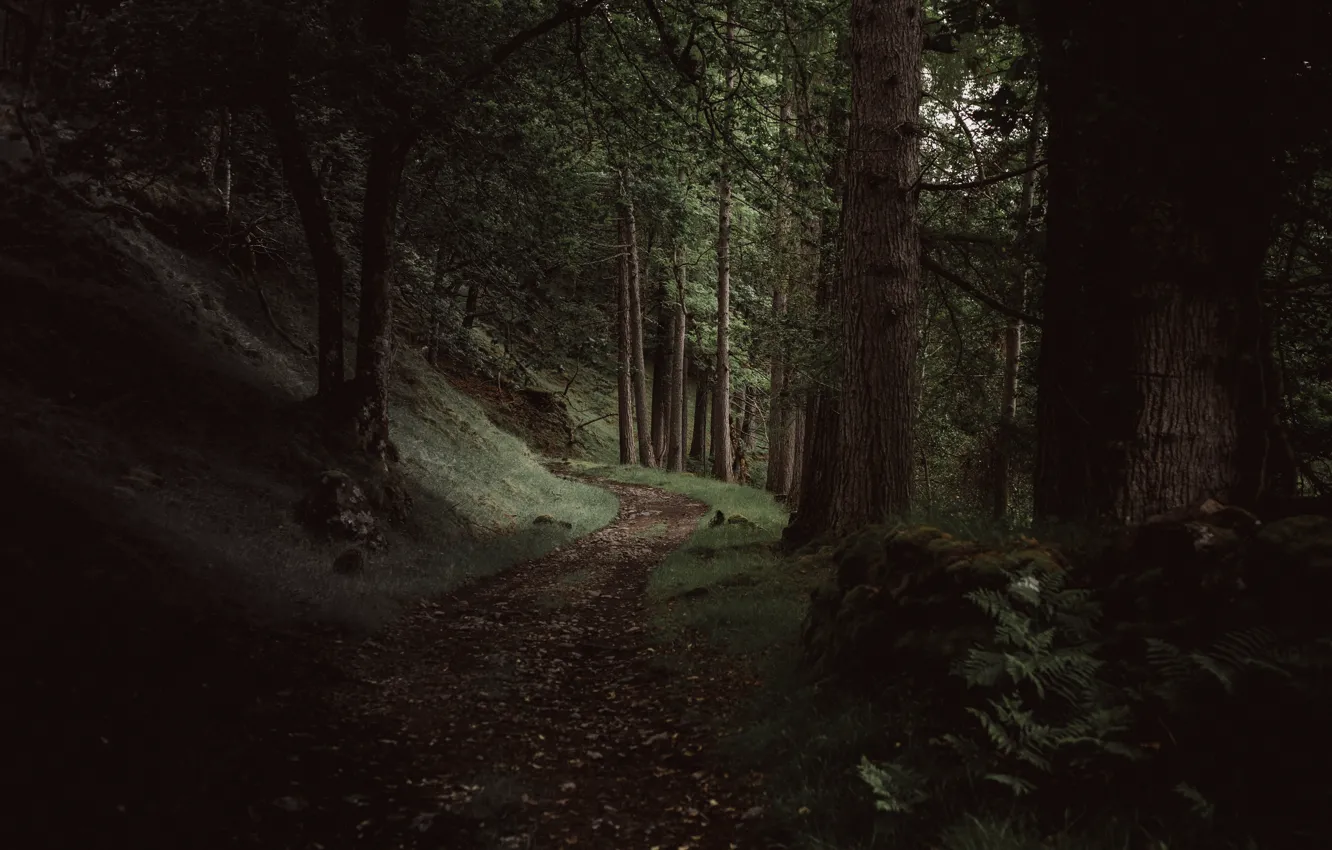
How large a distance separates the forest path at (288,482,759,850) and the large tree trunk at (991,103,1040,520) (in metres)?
3.19

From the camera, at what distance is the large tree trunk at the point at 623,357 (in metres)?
30.8

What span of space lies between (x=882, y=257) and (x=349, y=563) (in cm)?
816

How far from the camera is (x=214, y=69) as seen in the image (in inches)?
419

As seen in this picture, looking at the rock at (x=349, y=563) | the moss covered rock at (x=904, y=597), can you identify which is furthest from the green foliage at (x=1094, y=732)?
the rock at (x=349, y=563)

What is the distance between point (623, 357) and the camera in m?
30.9

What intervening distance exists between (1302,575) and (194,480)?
12.6 meters

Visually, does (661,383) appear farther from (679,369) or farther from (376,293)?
(376,293)

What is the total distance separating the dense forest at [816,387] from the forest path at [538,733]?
0.06m

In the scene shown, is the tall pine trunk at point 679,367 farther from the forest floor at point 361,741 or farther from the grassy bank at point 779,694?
the forest floor at point 361,741

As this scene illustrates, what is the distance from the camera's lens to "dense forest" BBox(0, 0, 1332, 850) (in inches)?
161

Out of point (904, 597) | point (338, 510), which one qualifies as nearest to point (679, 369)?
point (338, 510)

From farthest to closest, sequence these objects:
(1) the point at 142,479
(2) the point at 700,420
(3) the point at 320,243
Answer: (2) the point at 700,420
(3) the point at 320,243
(1) the point at 142,479

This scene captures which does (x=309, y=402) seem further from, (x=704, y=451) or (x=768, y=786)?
(x=704, y=451)

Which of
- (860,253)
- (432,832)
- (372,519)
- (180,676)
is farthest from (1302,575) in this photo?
(372,519)
